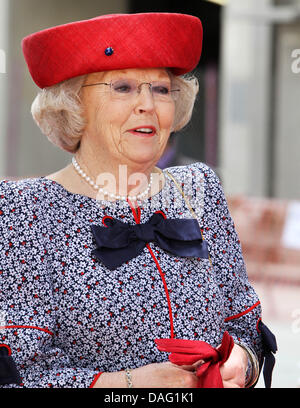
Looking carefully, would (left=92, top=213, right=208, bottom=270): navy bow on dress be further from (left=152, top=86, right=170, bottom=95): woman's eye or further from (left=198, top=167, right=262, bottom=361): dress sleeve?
(left=152, top=86, right=170, bottom=95): woman's eye

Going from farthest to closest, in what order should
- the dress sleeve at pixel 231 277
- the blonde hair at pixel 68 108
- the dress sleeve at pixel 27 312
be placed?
the dress sleeve at pixel 231 277 < the blonde hair at pixel 68 108 < the dress sleeve at pixel 27 312

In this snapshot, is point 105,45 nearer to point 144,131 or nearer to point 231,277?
point 144,131

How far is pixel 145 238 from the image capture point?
2115mm

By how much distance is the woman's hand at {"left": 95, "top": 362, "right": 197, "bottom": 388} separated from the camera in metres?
1.94

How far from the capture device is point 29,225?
2.01 m

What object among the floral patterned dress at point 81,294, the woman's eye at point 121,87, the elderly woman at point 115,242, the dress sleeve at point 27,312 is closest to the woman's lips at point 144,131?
the elderly woman at point 115,242

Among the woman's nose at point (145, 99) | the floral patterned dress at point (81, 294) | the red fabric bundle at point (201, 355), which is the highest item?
the woman's nose at point (145, 99)

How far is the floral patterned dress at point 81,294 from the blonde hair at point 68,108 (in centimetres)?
17

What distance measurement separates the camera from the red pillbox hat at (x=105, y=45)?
6.72 feet

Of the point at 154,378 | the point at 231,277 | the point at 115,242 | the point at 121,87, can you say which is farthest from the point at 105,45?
the point at 154,378

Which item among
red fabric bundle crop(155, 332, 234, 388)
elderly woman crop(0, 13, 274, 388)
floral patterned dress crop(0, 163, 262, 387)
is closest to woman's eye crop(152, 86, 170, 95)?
elderly woman crop(0, 13, 274, 388)

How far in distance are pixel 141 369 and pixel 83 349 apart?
6.7 inches

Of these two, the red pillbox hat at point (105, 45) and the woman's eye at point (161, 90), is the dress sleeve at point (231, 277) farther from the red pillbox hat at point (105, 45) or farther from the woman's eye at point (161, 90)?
the red pillbox hat at point (105, 45)
